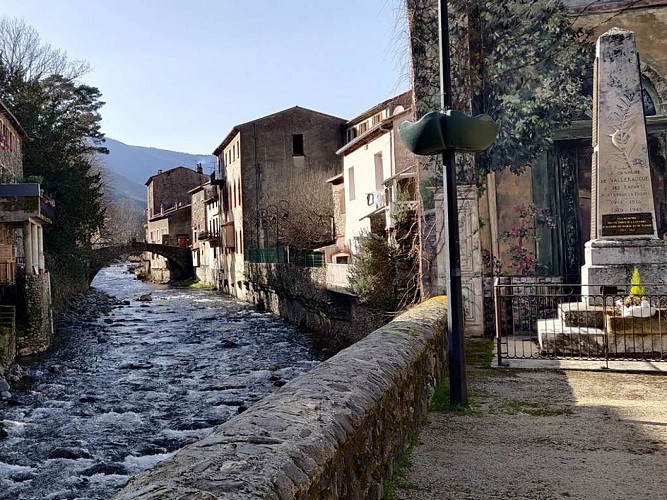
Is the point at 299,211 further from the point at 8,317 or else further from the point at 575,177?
the point at 575,177

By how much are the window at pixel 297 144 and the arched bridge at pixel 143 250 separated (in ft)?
56.0

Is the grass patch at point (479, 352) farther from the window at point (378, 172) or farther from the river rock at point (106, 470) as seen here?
the window at point (378, 172)

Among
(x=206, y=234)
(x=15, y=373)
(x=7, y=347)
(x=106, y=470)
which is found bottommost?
(x=106, y=470)

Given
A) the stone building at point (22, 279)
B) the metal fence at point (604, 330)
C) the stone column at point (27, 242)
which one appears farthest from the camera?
the stone column at point (27, 242)

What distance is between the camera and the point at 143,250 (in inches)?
2111

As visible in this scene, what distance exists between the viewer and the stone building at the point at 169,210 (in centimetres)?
6731

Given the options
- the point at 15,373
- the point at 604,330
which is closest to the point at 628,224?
the point at 604,330

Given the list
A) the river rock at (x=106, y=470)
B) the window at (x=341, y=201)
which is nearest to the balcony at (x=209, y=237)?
the window at (x=341, y=201)

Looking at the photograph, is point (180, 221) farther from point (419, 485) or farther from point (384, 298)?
point (419, 485)

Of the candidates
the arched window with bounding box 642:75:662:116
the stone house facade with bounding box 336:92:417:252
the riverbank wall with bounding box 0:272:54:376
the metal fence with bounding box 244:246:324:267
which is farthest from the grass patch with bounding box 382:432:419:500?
the metal fence with bounding box 244:246:324:267

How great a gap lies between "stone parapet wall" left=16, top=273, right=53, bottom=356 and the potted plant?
18938 mm

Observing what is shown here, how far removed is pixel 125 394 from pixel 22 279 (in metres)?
8.92

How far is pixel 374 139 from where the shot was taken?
23922mm

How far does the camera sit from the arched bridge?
4884 centimetres
